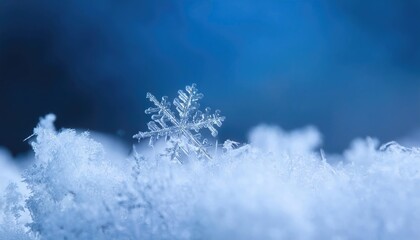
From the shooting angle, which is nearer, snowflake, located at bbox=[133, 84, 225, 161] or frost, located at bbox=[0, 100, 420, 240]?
frost, located at bbox=[0, 100, 420, 240]

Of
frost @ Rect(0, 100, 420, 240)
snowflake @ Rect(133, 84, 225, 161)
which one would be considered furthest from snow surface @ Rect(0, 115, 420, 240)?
snowflake @ Rect(133, 84, 225, 161)

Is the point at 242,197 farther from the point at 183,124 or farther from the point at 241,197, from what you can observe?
the point at 183,124

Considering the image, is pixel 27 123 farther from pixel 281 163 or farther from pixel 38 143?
pixel 281 163

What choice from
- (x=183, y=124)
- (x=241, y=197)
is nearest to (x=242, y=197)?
(x=241, y=197)

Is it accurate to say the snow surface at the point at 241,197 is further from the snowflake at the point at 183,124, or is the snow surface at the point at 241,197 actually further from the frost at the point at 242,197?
the snowflake at the point at 183,124

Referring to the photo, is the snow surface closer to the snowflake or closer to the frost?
the frost

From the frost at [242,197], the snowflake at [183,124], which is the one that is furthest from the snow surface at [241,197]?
the snowflake at [183,124]

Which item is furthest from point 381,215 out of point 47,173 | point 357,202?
point 47,173
